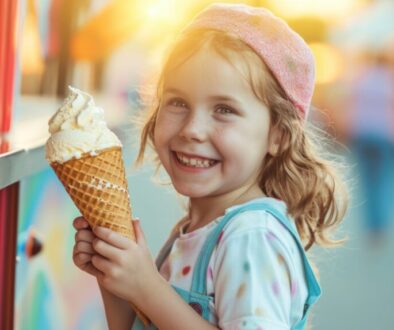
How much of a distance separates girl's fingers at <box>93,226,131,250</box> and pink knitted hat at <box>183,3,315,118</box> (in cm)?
39

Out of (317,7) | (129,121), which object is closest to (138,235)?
(129,121)

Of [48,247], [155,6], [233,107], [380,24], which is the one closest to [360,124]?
[380,24]

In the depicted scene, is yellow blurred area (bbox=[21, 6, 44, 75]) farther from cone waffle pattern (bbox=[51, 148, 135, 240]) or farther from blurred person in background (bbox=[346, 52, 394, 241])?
blurred person in background (bbox=[346, 52, 394, 241])

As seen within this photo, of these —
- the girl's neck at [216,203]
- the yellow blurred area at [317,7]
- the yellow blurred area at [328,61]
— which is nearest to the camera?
the girl's neck at [216,203]

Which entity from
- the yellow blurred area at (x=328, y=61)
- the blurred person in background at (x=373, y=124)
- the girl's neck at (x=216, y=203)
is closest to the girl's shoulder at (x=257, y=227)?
the girl's neck at (x=216, y=203)

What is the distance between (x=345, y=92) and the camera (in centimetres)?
530

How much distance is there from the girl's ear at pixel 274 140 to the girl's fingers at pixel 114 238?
0.35m

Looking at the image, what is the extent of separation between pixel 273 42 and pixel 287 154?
22 cm

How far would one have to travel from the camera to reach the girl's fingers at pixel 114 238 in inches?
42.9

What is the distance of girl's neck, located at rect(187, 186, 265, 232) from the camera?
1.28 metres

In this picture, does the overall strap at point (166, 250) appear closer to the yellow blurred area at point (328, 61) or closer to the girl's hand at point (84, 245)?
the girl's hand at point (84, 245)

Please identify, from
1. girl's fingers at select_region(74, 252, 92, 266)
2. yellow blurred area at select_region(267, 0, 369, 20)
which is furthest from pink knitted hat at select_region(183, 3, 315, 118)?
yellow blurred area at select_region(267, 0, 369, 20)

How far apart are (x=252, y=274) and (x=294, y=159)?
35 cm

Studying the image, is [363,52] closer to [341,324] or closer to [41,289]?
[341,324]
